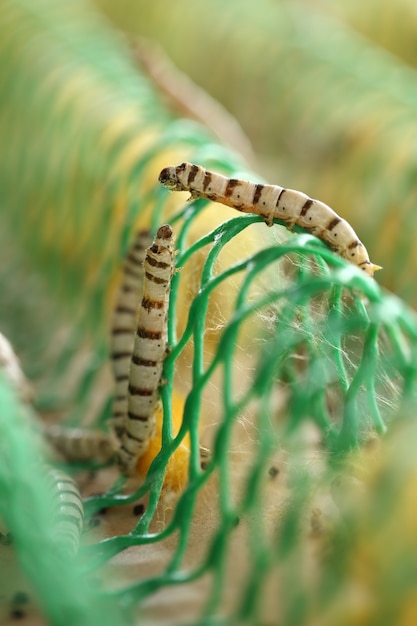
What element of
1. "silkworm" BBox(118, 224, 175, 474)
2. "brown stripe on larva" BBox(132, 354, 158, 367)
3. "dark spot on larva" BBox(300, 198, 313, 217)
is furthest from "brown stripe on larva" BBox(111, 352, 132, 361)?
"dark spot on larva" BBox(300, 198, 313, 217)

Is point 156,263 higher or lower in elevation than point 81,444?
higher

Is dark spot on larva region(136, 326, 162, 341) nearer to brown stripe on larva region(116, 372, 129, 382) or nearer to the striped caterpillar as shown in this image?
the striped caterpillar

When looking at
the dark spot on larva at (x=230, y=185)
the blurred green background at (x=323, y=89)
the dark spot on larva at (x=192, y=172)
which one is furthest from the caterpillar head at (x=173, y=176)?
the blurred green background at (x=323, y=89)

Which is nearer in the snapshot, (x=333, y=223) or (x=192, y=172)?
(x=333, y=223)

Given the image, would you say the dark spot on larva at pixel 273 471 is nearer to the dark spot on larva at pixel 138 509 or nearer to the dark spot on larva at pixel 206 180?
the dark spot on larva at pixel 138 509

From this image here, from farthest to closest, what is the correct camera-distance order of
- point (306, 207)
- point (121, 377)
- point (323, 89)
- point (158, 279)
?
point (323, 89)
point (121, 377)
point (158, 279)
point (306, 207)

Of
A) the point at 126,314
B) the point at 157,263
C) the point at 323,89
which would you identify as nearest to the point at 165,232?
the point at 157,263

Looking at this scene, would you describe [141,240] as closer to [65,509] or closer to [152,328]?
[152,328]
